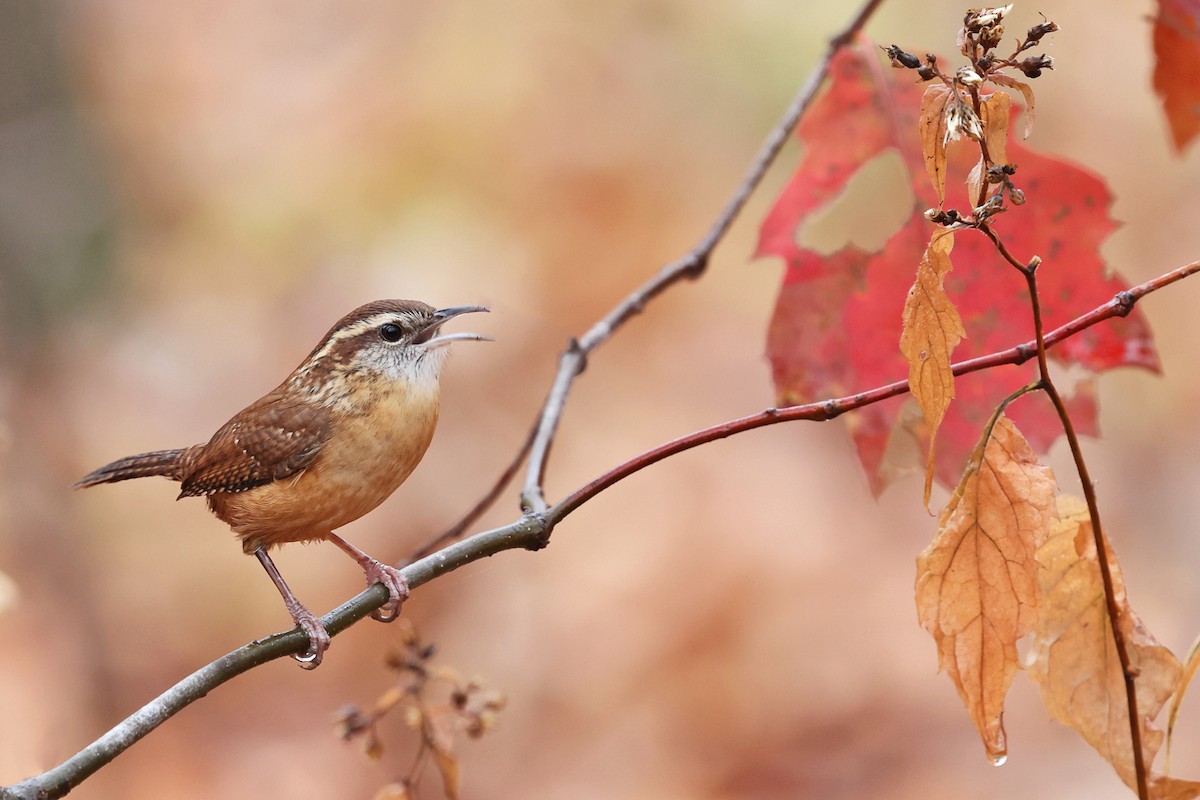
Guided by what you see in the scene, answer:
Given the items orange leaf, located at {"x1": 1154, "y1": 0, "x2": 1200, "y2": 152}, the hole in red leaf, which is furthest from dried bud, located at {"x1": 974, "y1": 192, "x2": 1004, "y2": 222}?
the hole in red leaf

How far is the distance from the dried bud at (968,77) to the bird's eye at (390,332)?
1.48 m

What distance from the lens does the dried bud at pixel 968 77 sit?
1.34 metres

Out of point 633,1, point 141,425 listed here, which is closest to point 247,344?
point 141,425

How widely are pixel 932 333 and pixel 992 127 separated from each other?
275mm

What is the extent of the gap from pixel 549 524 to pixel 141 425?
513cm

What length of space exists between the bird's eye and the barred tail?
65cm

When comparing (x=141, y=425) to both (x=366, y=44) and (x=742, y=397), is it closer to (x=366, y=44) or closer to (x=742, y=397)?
(x=366, y=44)

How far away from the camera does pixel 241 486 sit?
2.45 meters

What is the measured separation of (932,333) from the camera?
4.94ft

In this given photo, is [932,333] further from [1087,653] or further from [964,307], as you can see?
[964,307]

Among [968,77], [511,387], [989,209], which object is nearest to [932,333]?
[989,209]

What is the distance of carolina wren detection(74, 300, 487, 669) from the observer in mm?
2158

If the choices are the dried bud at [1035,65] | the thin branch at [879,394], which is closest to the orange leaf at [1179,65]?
the thin branch at [879,394]

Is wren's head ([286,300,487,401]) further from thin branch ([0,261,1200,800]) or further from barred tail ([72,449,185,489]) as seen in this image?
thin branch ([0,261,1200,800])
